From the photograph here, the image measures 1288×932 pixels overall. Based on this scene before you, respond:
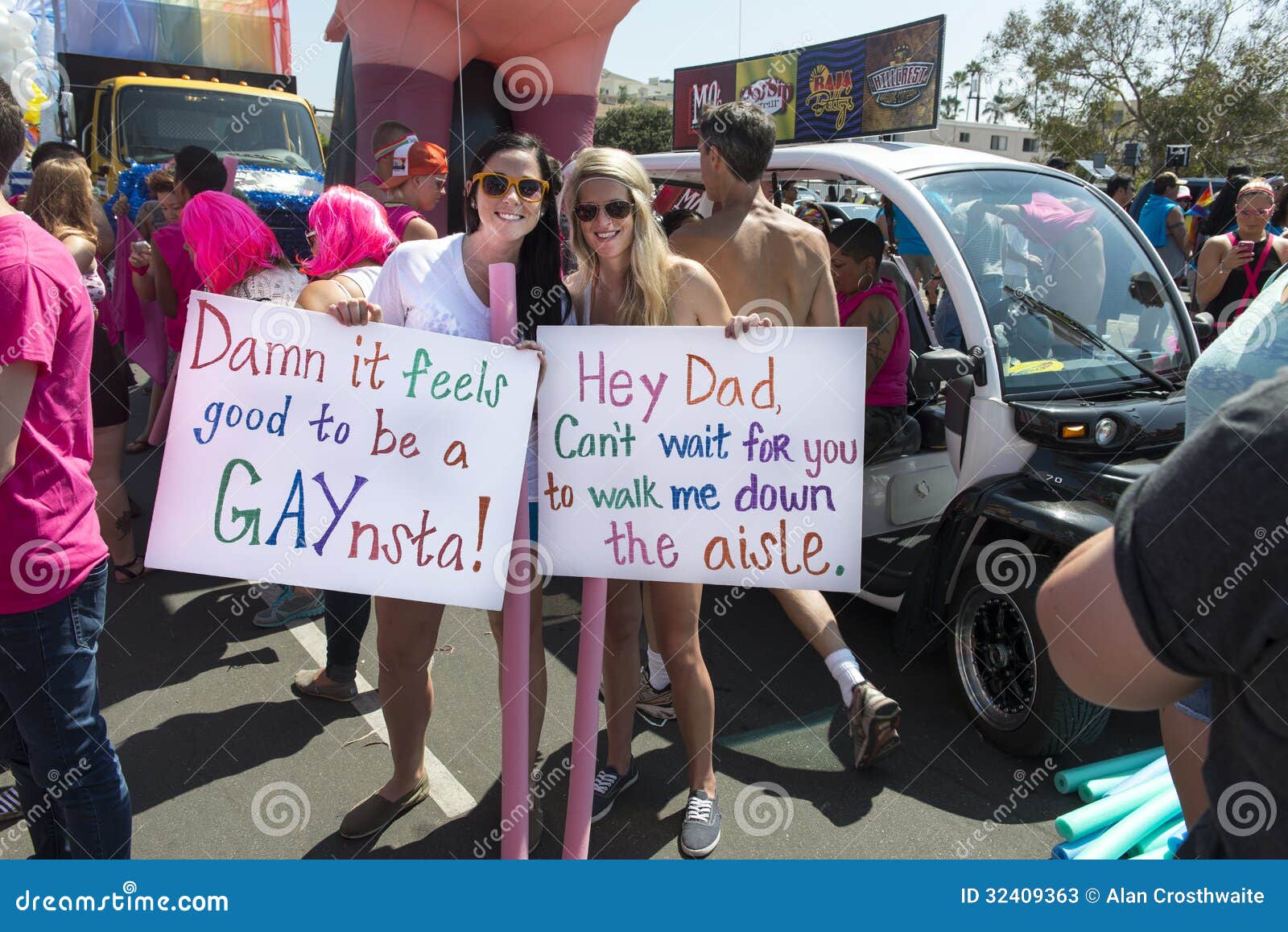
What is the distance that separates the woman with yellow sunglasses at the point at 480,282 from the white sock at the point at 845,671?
1052mm

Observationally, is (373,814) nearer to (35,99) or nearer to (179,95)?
(35,99)

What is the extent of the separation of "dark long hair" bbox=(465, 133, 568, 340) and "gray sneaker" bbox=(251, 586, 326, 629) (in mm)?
2406

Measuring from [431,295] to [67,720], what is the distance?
4.00 feet

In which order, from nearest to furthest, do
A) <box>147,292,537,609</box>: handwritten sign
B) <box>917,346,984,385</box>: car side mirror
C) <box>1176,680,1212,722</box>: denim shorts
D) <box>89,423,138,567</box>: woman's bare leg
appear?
<box>1176,680,1212,722</box>: denim shorts
<box>147,292,537,609</box>: handwritten sign
<box>917,346,984,385</box>: car side mirror
<box>89,423,138,567</box>: woman's bare leg

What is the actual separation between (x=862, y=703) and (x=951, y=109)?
115m

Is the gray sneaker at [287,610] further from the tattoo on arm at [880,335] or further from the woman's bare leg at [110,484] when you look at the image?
the tattoo on arm at [880,335]

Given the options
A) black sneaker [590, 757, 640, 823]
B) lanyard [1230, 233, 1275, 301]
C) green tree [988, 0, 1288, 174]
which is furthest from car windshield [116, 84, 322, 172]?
green tree [988, 0, 1288, 174]

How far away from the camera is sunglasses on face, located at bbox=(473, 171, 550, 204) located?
7.26 ft

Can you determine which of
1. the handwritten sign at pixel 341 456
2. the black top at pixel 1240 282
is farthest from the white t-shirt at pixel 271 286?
the black top at pixel 1240 282

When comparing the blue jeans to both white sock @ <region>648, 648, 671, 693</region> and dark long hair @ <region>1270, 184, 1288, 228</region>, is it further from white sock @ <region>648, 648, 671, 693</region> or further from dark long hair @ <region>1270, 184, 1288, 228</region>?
dark long hair @ <region>1270, 184, 1288, 228</region>

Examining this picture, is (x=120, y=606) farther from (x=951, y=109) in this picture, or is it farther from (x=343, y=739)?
(x=951, y=109)

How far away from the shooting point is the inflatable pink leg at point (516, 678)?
7.34ft

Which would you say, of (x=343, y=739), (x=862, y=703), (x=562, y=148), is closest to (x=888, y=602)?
(x=862, y=703)

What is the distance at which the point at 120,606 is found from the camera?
166 inches
